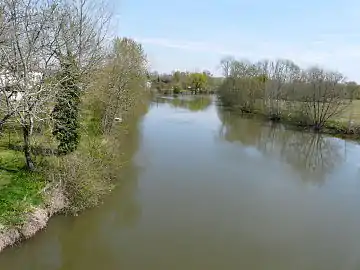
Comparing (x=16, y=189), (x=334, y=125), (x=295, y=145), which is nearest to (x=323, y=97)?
(x=334, y=125)

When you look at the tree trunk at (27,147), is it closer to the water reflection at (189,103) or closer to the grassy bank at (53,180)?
the grassy bank at (53,180)

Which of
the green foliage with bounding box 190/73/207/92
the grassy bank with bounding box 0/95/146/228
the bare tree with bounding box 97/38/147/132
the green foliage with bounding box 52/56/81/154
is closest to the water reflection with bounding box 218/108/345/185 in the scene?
the bare tree with bounding box 97/38/147/132

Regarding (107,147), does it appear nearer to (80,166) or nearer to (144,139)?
(80,166)

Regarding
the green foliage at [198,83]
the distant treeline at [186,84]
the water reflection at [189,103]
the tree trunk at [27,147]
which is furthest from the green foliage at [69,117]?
the green foliage at [198,83]

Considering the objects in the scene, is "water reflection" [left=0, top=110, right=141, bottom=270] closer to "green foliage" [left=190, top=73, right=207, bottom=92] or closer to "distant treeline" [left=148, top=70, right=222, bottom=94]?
"distant treeline" [left=148, top=70, right=222, bottom=94]

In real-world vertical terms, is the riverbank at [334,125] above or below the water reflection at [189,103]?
below

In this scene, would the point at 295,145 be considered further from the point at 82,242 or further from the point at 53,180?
the point at 82,242
